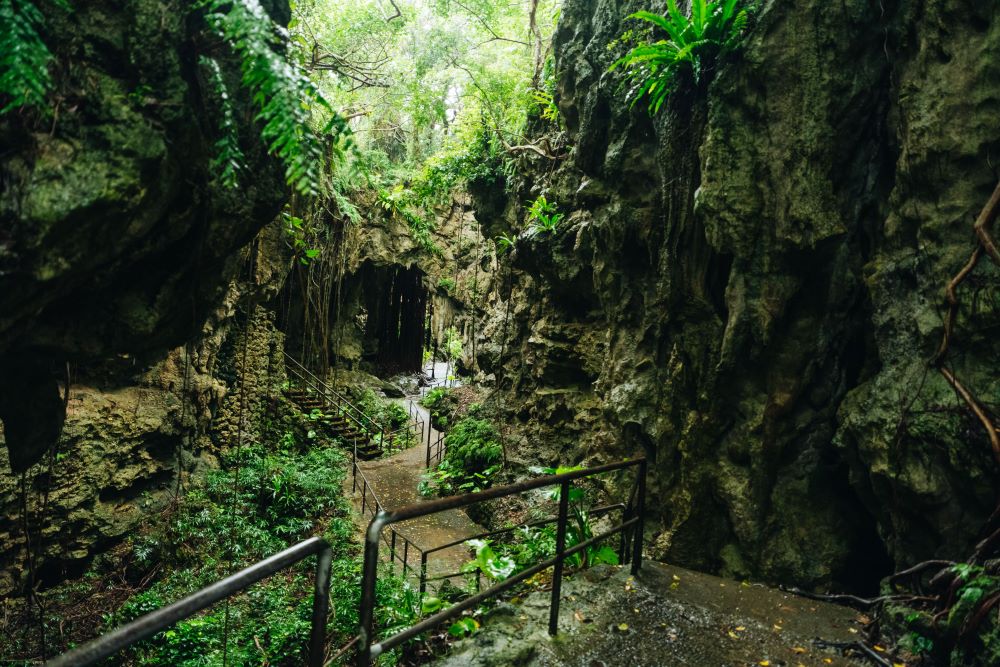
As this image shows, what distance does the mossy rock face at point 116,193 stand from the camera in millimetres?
2559

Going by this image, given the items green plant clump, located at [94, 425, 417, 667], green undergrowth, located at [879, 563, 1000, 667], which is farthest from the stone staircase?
green undergrowth, located at [879, 563, 1000, 667]

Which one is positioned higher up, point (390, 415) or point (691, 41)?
point (691, 41)

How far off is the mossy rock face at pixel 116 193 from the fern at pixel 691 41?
3.30 m

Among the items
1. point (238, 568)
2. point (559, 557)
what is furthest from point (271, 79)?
point (238, 568)

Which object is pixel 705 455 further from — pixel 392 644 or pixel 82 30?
pixel 82 30

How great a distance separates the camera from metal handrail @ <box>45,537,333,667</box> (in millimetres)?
887

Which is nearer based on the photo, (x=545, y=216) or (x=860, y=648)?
(x=860, y=648)

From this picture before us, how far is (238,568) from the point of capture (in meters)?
6.76

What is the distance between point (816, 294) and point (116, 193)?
523 cm

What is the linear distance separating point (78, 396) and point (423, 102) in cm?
886

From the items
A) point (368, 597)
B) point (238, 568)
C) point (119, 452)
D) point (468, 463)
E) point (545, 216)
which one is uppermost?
point (545, 216)

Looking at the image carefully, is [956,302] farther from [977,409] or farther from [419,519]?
[419,519]

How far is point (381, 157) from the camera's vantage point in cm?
1500

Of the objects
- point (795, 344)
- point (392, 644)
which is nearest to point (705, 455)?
point (795, 344)
